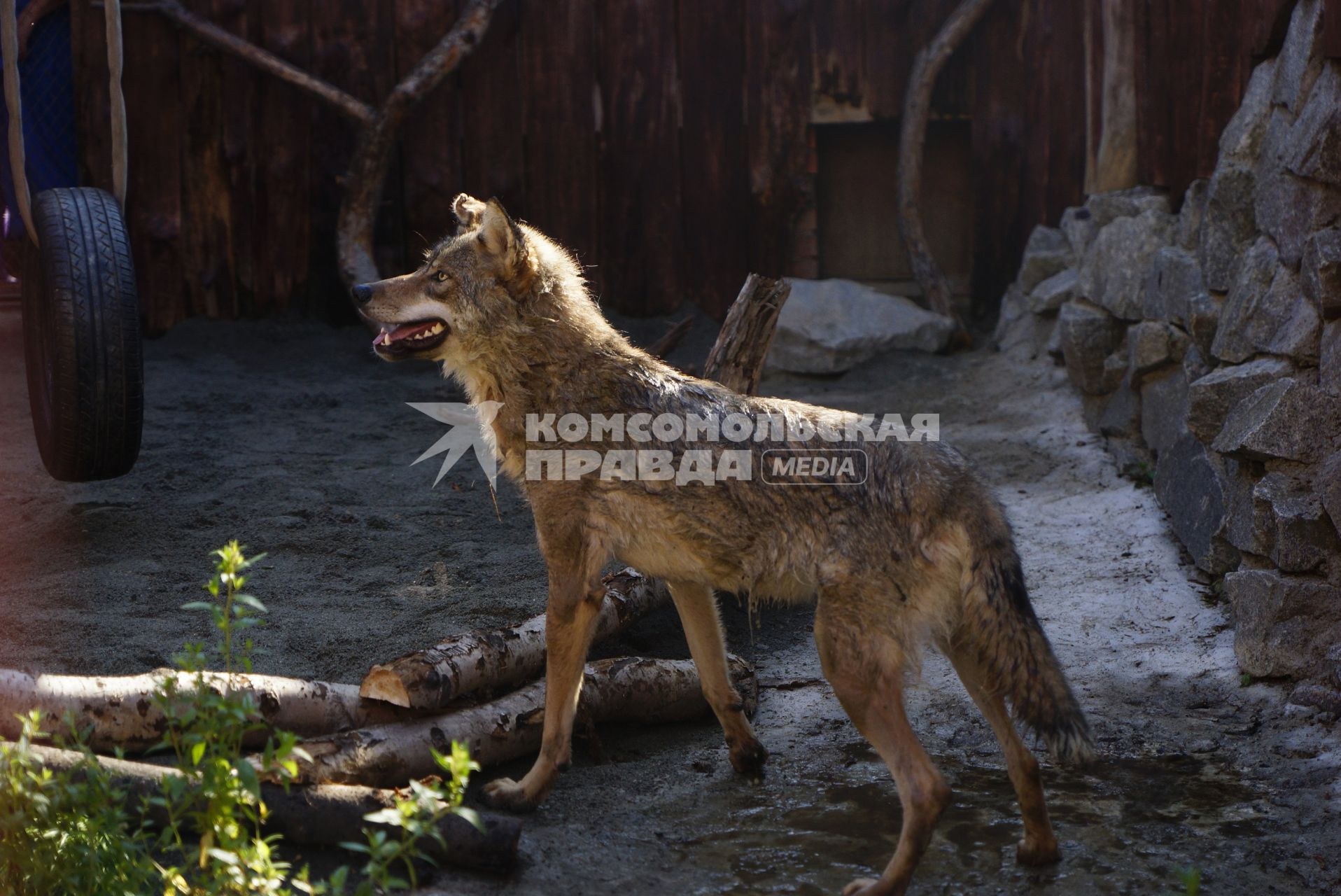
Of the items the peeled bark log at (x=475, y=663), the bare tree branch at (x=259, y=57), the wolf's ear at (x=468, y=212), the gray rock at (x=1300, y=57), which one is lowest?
the peeled bark log at (x=475, y=663)

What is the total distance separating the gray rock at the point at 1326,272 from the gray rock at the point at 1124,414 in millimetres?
2558

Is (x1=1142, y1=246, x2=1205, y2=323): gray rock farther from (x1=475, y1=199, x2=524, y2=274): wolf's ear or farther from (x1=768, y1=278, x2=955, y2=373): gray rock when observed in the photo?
(x1=475, y1=199, x2=524, y2=274): wolf's ear

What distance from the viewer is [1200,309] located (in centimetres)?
643

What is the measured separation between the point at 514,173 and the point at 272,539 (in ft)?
16.7

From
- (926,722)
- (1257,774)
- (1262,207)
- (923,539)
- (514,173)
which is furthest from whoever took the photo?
(514,173)

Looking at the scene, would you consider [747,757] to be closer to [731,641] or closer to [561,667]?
[561,667]

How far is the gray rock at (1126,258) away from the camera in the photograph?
773 cm

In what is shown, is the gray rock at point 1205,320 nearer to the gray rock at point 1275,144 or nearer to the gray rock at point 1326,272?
the gray rock at point 1275,144

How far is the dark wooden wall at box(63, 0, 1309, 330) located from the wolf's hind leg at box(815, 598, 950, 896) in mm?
7108

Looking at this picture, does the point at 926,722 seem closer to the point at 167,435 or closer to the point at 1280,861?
the point at 1280,861

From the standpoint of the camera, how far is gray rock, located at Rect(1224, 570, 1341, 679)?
15.9ft

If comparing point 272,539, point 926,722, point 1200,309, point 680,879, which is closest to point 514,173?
point 272,539

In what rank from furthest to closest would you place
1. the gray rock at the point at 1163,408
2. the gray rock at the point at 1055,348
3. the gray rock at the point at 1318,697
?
the gray rock at the point at 1055,348
the gray rock at the point at 1163,408
the gray rock at the point at 1318,697

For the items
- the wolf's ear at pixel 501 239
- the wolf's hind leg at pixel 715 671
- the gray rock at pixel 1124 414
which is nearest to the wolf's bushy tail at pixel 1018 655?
the wolf's hind leg at pixel 715 671
